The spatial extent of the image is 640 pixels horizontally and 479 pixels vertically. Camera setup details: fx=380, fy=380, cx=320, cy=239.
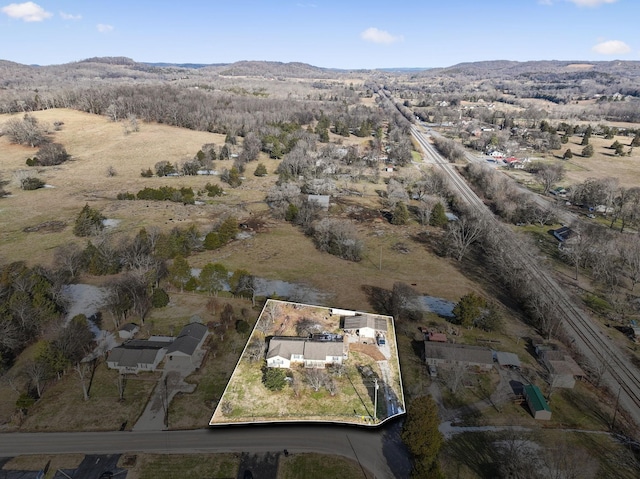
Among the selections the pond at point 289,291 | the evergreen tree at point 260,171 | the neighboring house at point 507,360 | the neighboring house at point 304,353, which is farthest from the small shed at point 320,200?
the neighboring house at point 507,360

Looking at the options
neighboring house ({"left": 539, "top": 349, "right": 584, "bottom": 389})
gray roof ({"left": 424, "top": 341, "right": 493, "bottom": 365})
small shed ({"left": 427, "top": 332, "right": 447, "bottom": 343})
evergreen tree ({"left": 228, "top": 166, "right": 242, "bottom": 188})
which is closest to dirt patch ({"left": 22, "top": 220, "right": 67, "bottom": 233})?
evergreen tree ({"left": 228, "top": 166, "right": 242, "bottom": 188})

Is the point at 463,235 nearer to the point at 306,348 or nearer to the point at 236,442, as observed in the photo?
the point at 306,348

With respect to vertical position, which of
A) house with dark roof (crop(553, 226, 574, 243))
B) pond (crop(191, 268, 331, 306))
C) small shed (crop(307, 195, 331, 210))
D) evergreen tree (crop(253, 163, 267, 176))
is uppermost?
evergreen tree (crop(253, 163, 267, 176))

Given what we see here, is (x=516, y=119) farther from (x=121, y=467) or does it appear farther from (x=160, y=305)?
(x=121, y=467)

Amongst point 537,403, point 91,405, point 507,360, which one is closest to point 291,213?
point 507,360

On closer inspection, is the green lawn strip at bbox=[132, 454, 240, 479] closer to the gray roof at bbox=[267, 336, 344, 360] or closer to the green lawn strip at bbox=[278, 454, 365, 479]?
the green lawn strip at bbox=[278, 454, 365, 479]

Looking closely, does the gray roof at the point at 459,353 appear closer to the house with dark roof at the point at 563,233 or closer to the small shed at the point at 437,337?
the small shed at the point at 437,337

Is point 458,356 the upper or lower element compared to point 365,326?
lower
